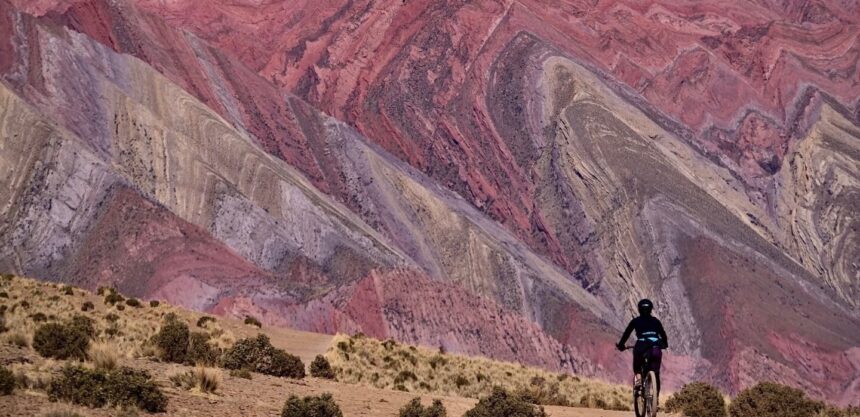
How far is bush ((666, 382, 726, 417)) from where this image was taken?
2367 centimetres

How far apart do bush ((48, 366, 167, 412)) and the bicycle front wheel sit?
21.7 ft

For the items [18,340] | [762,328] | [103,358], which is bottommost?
[103,358]

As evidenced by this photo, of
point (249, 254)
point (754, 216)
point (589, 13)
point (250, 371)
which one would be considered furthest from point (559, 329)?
point (250, 371)

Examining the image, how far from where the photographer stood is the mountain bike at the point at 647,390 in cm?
1752

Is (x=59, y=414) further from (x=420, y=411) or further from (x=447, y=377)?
(x=447, y=377)

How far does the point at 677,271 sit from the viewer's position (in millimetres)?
75438

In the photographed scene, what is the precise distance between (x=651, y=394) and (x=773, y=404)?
23.1ft

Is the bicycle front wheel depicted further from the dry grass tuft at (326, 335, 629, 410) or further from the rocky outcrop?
the rocky outcrop

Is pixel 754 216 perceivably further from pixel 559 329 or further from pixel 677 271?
pixel 559 329

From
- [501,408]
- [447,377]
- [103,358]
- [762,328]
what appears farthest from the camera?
[762,328]

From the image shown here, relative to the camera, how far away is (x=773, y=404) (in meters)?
23.7

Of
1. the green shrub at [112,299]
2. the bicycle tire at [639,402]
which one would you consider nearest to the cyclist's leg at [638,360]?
→ the bicycle tire at [639,402]

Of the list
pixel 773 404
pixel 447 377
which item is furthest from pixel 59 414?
pixel 447 377

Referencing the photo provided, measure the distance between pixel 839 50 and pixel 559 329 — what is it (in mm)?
47024
